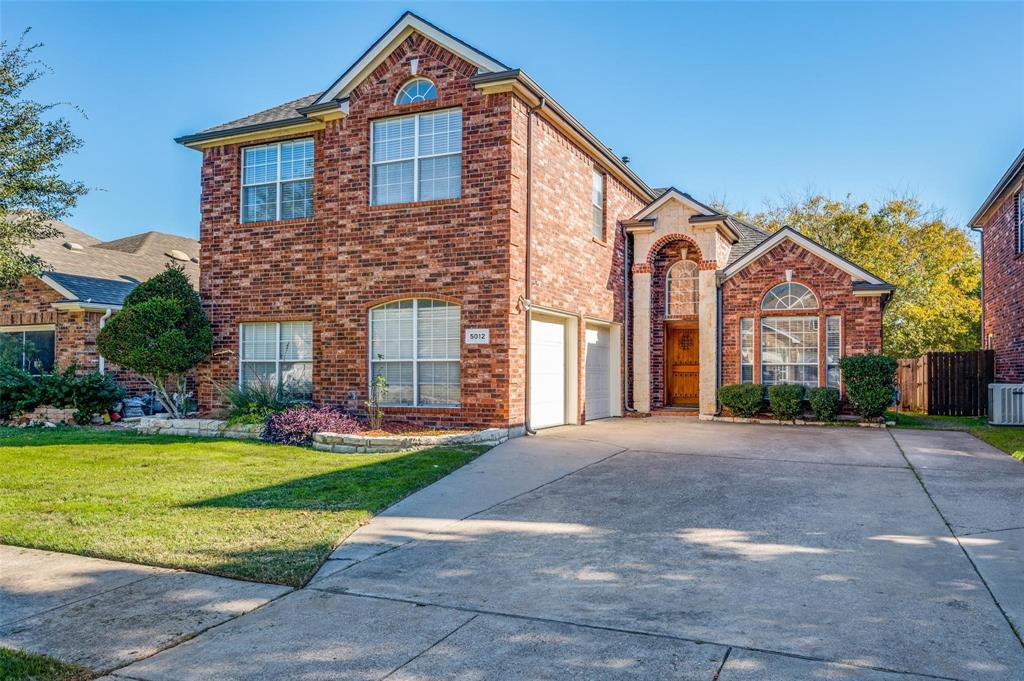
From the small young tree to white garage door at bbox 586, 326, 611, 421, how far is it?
8.31 meters

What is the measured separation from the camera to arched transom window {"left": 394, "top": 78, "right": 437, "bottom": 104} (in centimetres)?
1383

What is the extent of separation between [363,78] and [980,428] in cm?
1493

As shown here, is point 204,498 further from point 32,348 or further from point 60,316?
point 32,348

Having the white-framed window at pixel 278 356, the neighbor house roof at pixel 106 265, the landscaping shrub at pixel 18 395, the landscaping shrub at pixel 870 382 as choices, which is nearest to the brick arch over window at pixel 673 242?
the landscaping shrub at pixel 870 382

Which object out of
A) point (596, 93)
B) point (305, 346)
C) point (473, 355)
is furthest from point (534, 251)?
point (596, 93)

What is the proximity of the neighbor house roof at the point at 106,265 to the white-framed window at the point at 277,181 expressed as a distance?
218cm

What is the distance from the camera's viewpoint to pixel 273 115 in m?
16.1

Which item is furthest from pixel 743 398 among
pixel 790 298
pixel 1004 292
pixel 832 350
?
pixel 1004 292

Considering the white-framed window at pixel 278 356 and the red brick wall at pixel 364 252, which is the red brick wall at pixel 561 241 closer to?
the red brick wall at pixel 364 252

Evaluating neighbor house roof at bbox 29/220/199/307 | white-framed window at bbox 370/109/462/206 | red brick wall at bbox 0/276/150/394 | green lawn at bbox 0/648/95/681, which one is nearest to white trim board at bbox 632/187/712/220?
white-framed window at bbox 370/109/462/206

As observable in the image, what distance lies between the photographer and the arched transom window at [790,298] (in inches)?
691

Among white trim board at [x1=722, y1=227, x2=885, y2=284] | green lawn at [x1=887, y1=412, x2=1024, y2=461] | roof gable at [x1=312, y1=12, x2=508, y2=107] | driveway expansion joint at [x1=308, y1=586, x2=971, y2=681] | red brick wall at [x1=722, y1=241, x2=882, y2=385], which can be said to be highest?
roof gable at [x1=312, y1=12, x2=508, y2=107]

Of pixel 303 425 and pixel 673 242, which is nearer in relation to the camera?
pixel 303 425

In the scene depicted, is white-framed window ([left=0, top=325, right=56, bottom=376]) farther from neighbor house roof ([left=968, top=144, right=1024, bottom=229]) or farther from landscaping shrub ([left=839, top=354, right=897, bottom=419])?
neighbor house roof ([left=968, top=144, right=1024, bottom=229])
